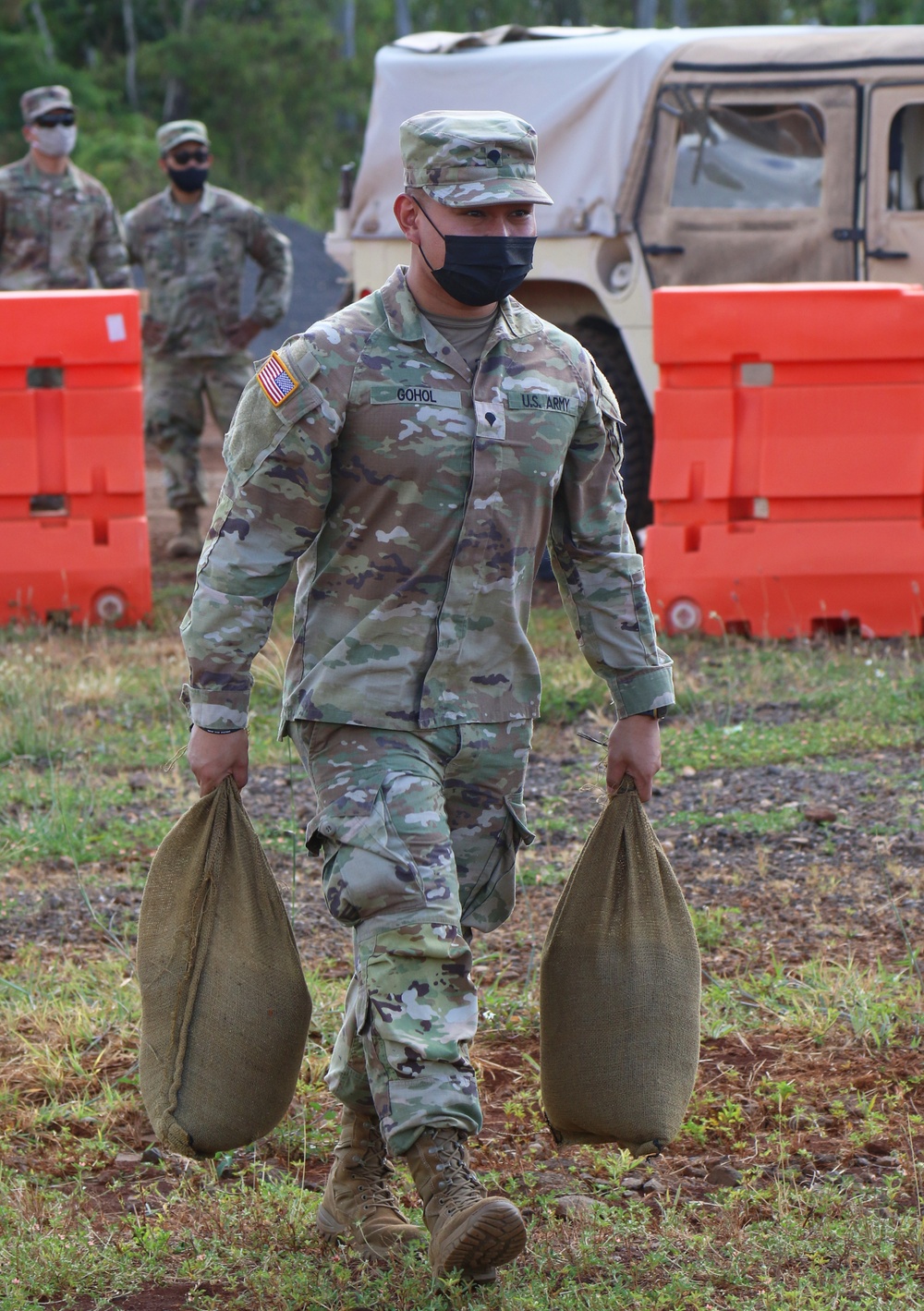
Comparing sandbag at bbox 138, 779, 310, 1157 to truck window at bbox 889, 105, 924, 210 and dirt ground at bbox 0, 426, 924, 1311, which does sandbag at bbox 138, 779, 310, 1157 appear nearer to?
dirt ground at bbox 0, 426, 924, 1311

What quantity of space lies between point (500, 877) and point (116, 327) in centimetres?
501

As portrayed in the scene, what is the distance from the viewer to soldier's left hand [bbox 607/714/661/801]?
2967mm

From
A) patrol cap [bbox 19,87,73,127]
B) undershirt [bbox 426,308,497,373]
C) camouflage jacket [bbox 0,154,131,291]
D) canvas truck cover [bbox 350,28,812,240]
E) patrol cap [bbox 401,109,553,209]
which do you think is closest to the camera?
patrol cap [bbox 401,109,553,209]

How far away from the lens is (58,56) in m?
29.1

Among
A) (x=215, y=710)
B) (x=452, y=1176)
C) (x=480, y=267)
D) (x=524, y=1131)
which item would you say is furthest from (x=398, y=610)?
(x=524, y=1131)

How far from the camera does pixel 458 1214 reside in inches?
98.8

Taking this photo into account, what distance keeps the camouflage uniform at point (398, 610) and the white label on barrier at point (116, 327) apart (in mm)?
4786

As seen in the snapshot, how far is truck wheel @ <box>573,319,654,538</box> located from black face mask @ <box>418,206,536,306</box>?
5.60 metres

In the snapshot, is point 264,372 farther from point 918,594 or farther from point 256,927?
point 918,594

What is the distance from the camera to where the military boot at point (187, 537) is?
9500 mm

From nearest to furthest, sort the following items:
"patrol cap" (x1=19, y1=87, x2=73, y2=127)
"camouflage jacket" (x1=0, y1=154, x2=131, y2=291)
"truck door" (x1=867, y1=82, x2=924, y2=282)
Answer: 1. "truck door" (x1=867, y1=82, x2=924, y2=282)
2. "patrol cap" (x1=19, y1=87, x2=73, y2=127)
3. "camouflage jacket" (x1=0, y1=154, x2=131, y2=291)

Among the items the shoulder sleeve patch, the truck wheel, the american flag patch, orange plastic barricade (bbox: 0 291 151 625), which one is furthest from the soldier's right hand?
the truck wheel

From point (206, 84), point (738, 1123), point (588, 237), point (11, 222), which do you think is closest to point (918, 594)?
point (588, 237)

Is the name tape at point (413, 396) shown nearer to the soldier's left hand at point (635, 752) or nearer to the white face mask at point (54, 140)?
the soldier's left hand at point (635, 752)
